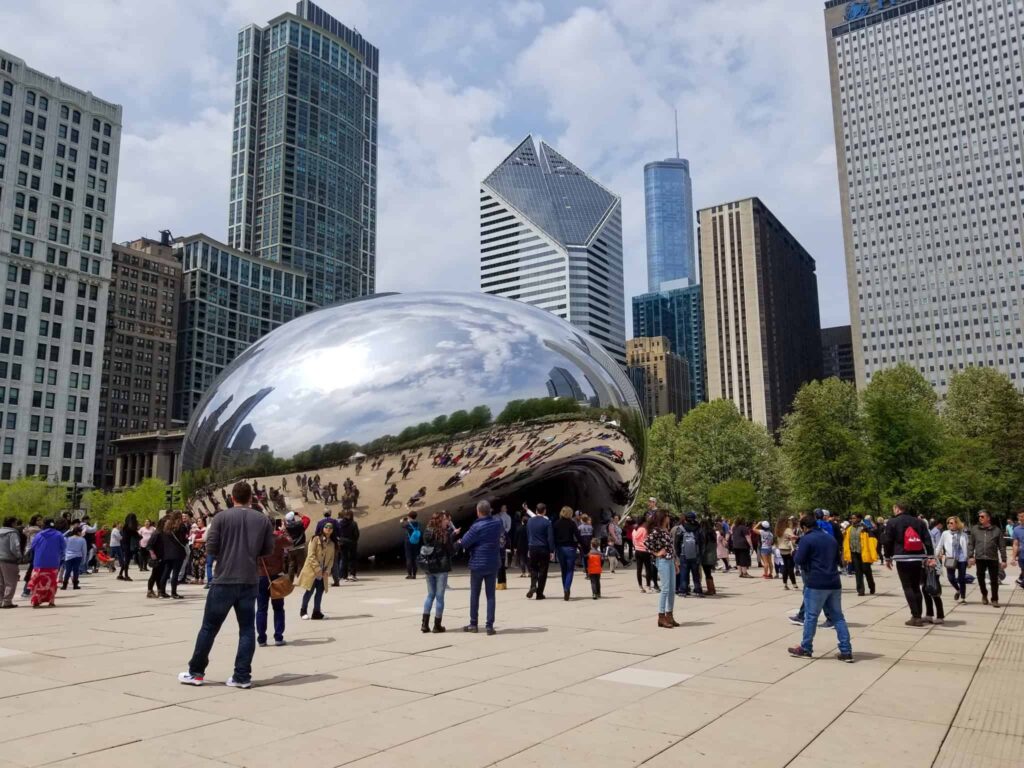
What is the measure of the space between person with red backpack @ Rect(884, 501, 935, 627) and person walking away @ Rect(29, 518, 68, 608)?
12.4m

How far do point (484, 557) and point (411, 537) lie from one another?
687cm

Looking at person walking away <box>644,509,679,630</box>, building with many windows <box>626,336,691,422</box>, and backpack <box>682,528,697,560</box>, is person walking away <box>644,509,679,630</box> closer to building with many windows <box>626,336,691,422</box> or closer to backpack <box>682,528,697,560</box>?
Result: backpack <box>682,528,697,560</box>

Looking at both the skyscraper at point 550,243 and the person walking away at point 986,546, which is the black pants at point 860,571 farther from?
the skyscraper at point 550,243

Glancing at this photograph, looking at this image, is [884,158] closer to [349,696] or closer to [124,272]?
[124,272]

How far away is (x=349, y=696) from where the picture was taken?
598 cm

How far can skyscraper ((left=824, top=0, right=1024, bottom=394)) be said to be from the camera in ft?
404

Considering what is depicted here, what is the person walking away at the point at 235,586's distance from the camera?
6.28m

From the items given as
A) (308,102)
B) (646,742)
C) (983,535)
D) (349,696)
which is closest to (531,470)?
(983,535)

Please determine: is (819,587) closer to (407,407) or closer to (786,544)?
(786,544)

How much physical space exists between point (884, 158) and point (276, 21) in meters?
144

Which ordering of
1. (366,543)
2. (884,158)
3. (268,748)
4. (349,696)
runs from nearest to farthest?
(268,748), (349,696), (366,543), (884,158)

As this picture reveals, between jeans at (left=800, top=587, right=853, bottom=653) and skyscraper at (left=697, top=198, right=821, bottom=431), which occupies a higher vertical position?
skyscraper at (left=697, top=198, right=821, bottom=431)

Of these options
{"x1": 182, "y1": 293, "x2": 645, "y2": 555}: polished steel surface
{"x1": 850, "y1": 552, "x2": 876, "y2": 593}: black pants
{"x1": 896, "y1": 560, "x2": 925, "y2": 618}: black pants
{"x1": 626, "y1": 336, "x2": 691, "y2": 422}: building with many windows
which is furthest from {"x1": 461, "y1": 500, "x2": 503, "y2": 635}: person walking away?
{"x1": 626, "y1": 336, "x2": 691, "y2": 422}: building with many windows

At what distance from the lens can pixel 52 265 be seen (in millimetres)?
88562
